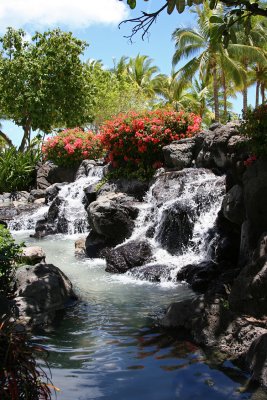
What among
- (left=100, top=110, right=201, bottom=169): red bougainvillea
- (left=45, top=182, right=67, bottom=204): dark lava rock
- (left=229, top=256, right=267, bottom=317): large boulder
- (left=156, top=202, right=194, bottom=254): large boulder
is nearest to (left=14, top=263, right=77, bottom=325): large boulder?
(left=229, top=256, right=267, bottom=317): large boulder

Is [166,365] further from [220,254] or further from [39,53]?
[39,53]

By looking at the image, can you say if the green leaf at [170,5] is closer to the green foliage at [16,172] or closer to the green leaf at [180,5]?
the green leaf at [180,5]

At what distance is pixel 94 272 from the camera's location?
1131 cm

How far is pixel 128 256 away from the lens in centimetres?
1162

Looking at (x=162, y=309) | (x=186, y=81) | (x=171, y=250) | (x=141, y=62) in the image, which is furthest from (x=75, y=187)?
(x=141, y=62)

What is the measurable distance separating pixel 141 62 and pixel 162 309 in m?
47.4

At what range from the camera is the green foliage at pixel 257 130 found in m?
9.31

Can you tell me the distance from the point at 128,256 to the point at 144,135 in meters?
5.92

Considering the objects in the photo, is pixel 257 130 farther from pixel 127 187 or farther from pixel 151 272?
pixel 127 187

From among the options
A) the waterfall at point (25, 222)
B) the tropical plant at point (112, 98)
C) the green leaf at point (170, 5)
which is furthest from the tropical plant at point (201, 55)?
the green leaf at point (170, 5)

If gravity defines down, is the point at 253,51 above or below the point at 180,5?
above

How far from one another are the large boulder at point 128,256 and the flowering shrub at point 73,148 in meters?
12.0

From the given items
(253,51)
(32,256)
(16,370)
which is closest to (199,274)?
(32,256)

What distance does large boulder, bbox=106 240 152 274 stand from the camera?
1141cm
